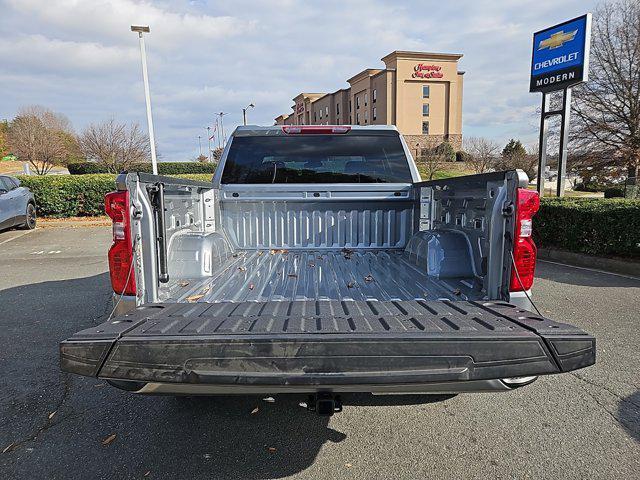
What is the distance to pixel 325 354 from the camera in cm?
183

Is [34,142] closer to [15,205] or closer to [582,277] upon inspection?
[15,205]

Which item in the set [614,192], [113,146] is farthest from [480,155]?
[113,146]

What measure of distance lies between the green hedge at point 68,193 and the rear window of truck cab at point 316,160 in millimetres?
10908

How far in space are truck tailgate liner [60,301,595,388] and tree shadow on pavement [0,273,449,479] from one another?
0.48m

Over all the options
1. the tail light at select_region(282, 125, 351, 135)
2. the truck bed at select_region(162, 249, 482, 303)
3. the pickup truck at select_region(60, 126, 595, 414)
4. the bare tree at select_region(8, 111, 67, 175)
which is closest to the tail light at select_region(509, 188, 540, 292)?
the pickup truck at select_region(60, 126, 595, 414)

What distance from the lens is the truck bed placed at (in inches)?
114

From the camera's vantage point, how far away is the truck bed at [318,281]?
2886mm

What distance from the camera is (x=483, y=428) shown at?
116 inches

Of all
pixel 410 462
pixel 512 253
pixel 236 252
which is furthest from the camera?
pixel 236 252

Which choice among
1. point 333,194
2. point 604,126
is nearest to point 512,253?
point 333,194

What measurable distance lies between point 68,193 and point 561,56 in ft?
55.5

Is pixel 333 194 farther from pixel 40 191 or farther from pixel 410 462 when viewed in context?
pixel 40 191

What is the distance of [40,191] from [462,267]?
643 inches

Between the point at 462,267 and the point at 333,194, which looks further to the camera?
the point at 333,194
